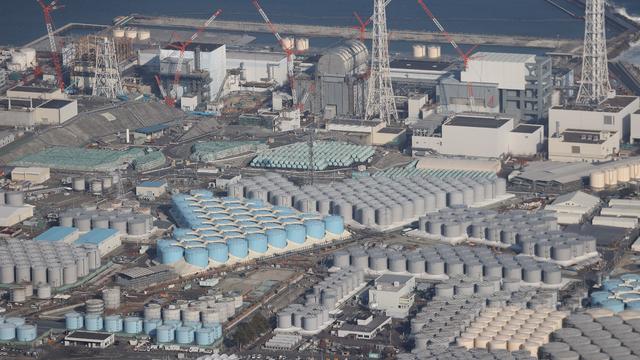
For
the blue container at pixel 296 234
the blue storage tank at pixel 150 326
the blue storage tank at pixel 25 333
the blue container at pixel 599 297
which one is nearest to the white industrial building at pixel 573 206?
the blue container at pixel 599 297

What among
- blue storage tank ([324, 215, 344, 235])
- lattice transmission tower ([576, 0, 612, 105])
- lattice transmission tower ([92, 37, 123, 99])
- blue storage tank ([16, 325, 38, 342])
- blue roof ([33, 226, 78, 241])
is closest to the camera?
blue storage tank ([16, 325, 38, 342])

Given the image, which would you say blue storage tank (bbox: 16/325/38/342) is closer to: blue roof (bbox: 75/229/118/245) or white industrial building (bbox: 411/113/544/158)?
blue roof (bbox: 75/229/118/245)

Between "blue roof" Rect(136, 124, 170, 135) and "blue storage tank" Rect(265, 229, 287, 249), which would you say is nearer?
"blue storage tank" Rect(265, 229, 287, 249)

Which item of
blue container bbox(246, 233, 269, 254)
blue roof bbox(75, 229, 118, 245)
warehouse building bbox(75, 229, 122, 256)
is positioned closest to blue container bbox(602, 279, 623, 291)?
blue container bbox(246, 233, 269, 254)

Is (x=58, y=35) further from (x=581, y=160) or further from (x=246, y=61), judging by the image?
(x=581, y=160)

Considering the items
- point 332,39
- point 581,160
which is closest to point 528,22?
point 332,39

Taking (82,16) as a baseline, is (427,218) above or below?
below
